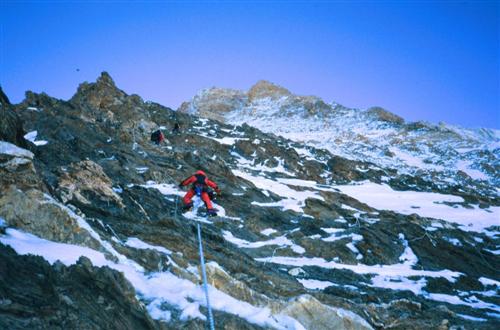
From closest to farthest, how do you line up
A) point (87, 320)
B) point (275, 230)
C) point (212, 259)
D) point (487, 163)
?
point (87, 320) < point (212, 259) < point (275, 230) < point (487, 163)

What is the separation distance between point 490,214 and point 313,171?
71.2 ft

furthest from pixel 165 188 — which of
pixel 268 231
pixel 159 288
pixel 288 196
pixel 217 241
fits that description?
pixel 159 288

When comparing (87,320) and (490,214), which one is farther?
(490,214)

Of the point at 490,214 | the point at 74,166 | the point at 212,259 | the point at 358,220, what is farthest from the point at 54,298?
the point at 490,214

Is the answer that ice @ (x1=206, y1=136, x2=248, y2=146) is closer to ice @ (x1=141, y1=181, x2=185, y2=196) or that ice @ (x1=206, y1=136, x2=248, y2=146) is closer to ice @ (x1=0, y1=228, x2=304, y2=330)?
ice @ (x1=141, y1=181, x2=185, y2=196)

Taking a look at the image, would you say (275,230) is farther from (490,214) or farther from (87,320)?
(490,214)

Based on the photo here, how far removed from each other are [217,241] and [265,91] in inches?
6202

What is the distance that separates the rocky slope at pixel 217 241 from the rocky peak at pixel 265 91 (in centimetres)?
11033

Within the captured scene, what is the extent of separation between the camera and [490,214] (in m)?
42.7

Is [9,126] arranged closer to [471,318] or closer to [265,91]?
[471,318]

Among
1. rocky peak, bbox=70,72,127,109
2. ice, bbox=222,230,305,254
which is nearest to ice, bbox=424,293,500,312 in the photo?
ice, bbox=222,230,305,254

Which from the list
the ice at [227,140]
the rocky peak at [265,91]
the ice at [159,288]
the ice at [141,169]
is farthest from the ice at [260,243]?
the rocky peak at [265,91]

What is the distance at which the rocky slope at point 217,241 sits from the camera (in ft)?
24.5

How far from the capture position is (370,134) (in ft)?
384
